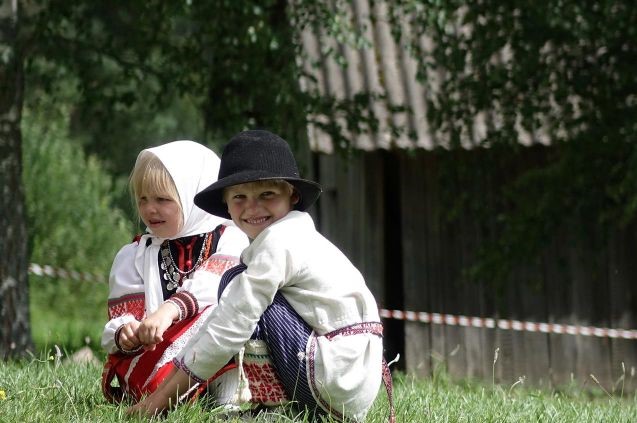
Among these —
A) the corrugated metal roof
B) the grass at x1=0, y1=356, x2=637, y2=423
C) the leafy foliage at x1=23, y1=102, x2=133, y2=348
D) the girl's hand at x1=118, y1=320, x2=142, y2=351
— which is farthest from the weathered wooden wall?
the girl's hand at x1=118, y1=320, x2=142, y2=351

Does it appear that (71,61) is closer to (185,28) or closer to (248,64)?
(248,64)

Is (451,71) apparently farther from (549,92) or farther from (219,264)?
(219,264)

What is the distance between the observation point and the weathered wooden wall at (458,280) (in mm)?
12336

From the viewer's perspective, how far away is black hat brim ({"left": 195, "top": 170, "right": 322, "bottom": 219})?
4.14 m

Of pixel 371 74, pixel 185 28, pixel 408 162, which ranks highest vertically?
pixel 185 28

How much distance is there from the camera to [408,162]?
42.3 ft

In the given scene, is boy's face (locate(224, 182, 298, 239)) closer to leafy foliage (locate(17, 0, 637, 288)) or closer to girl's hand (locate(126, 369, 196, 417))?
girl's hand (locate(126, 369, 196, 417))

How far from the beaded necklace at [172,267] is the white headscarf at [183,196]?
0.02 m

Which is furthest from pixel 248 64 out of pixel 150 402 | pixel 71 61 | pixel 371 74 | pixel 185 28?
pixel 185 28

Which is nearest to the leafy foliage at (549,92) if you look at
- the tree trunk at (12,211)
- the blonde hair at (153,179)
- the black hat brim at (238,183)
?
the tree trunk at (12,211)

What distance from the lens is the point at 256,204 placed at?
168 inches

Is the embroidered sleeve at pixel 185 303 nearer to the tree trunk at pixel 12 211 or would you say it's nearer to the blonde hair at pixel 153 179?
the blonde hair at pixel 153 179

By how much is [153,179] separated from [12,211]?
434cm

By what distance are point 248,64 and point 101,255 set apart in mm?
9923
